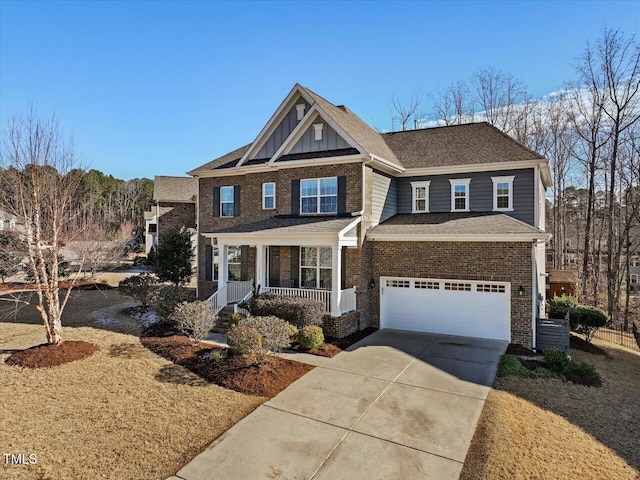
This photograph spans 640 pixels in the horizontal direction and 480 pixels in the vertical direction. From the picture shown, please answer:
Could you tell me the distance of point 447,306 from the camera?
42.8 ft

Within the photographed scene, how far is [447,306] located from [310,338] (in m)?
5.18

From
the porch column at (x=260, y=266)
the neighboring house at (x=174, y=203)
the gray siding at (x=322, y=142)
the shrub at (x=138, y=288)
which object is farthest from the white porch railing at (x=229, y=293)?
the neighboring house at (x=174, y=203)

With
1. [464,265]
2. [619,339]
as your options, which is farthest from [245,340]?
[619,339]

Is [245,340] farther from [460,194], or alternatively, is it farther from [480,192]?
[480,192]

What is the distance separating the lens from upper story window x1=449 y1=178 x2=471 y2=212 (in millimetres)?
15078

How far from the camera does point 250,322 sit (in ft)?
32.5

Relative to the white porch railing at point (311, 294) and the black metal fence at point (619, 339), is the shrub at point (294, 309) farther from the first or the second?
the black metal fence at point (619, 339)

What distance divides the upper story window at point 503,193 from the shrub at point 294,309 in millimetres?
7970

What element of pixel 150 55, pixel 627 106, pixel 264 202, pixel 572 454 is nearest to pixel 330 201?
pixel 264 202

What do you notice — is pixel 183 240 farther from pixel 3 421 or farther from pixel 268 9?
pixel 3 421

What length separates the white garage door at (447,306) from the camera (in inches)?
486

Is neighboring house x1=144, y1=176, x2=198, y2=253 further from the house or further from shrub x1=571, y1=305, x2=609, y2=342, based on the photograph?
shrub x1=571, y1=305, x2=609, y2=342

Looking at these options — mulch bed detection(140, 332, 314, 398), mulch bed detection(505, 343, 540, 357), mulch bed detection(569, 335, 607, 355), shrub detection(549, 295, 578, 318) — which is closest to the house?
mulch bed detection(505, 343, 540, 357)

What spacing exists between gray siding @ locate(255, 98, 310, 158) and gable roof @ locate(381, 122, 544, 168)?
4.86 m
